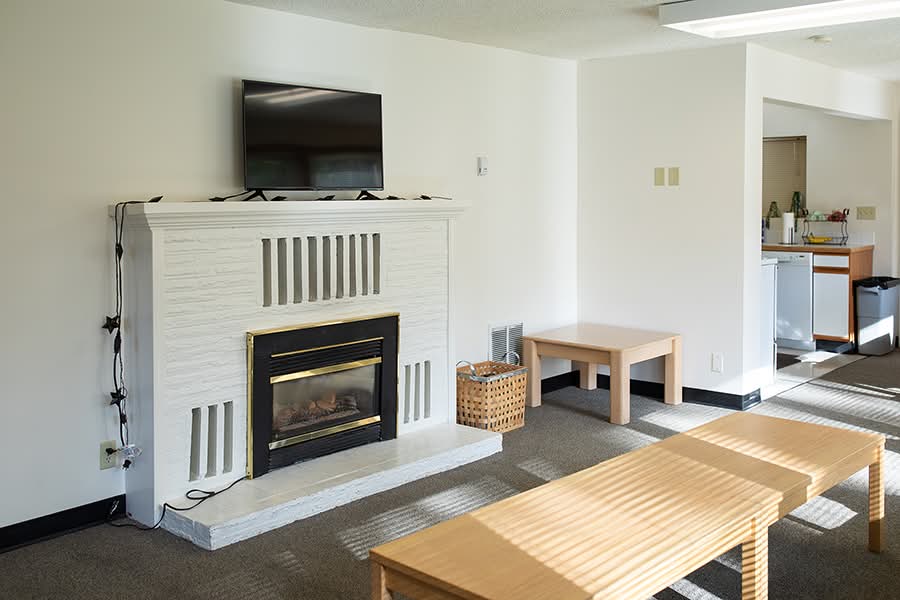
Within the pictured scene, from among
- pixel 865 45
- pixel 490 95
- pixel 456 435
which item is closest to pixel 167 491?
pixel 456 435

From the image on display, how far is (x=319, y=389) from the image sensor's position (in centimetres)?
430

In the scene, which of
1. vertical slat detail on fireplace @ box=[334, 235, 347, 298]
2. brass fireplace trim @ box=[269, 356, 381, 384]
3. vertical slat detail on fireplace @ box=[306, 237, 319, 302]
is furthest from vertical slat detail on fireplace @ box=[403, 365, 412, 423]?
vertical slat detail on fireplace @ box=[306, 237, 319, 302]

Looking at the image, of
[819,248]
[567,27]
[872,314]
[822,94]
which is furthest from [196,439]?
[872,314]

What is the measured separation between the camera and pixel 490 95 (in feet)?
17.9

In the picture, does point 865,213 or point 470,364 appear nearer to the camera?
point 470,364

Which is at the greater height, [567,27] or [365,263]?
[567,27]

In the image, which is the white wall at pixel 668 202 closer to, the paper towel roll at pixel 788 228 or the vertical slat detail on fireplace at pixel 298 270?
the paper towel roll at pixel 788 228

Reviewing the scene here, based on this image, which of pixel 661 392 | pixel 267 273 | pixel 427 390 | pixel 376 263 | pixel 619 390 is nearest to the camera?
pixel 267 273

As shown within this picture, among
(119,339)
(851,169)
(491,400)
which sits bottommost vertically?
(491,400)

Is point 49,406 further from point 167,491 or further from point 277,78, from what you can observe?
point 277,78

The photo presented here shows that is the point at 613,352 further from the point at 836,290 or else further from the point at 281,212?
the point at 836,290

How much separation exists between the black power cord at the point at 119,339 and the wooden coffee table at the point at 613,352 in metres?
2.62

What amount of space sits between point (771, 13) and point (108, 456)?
3619 millimetres

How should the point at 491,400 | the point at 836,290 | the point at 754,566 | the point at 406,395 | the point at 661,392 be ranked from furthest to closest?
the point at 836,290, the point at 661,392, the point at 491,400, the point at 406,395, the point at 754,566
